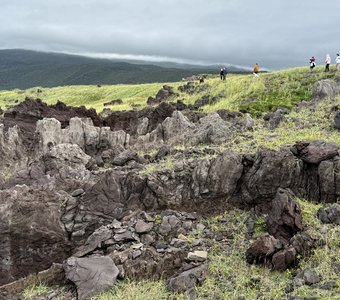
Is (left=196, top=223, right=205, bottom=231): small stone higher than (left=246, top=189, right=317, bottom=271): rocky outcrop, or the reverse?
(left=246, top=189, right=317, bottom=271): rocky outcrop

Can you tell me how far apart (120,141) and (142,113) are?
424 inches

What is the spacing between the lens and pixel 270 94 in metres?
→ 44.5

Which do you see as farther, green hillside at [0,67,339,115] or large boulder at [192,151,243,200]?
green hillside at [0,67,339,115]

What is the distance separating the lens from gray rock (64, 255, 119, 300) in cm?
1129

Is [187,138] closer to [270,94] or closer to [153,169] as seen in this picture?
[153,169]

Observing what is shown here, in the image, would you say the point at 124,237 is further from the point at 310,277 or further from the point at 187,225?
the point at 310,277

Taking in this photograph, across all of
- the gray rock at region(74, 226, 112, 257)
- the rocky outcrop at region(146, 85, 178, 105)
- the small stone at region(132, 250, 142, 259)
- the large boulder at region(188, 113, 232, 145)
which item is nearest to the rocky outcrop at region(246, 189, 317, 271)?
the small stone at region(132, 250, 142, 259)

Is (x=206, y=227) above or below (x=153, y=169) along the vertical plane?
below

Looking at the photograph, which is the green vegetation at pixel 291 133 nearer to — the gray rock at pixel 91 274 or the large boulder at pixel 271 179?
the large boulder at pixel 271 179

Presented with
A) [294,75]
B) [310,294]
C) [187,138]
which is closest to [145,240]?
[310,294]

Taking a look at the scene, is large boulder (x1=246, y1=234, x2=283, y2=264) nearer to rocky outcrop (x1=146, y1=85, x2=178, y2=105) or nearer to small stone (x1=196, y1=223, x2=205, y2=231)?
small stone (x1=196, y1=223, x2=205, y2=231)

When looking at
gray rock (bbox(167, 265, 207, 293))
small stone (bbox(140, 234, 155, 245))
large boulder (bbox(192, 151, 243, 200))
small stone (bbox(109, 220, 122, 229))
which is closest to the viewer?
gray rock (bbox(167, 265, 207, 293))

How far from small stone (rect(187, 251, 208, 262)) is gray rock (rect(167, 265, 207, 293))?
0.58 metres

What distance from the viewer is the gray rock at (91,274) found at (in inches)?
444
